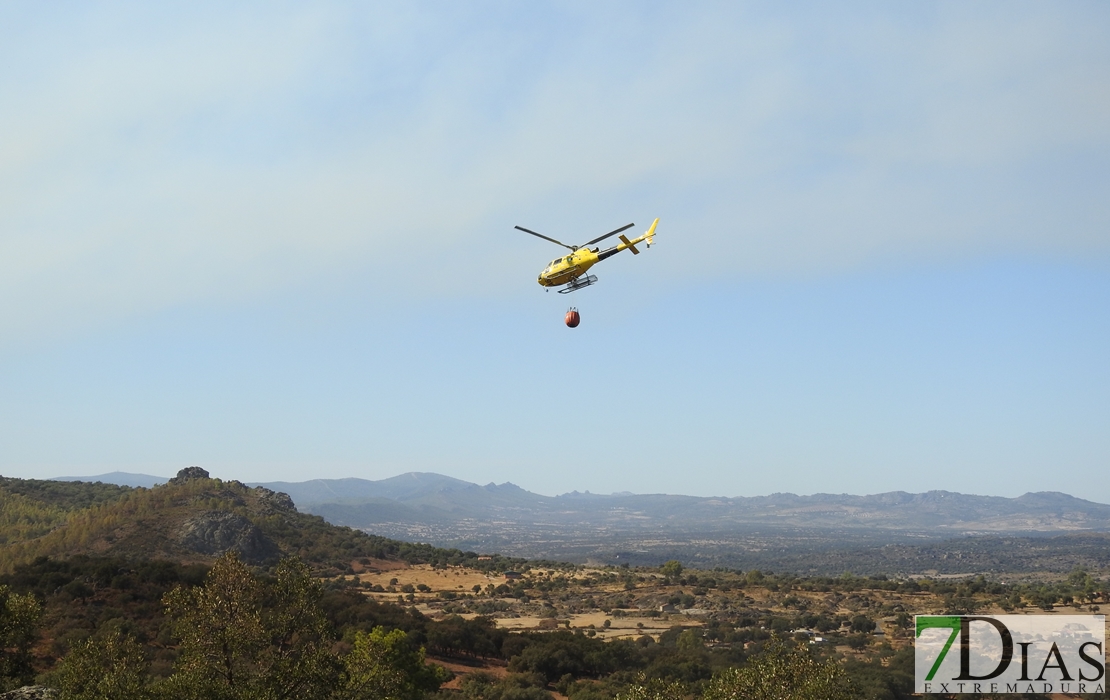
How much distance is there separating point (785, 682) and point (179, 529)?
10524 centimetres

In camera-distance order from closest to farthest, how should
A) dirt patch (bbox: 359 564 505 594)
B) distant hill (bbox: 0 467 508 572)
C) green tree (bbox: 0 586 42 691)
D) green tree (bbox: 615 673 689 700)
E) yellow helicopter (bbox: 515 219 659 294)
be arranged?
green tree (bbox: 615 673 689 700), green tree (bbox: 0 586 42 691), yellow helicopter (bbox: 515 219 659 294), distant hill (bbox: 0 467 508 572), dirt patch (bbox: 359 564 505 594)

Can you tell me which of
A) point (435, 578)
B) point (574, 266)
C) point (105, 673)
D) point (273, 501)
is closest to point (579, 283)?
point (574, 266)

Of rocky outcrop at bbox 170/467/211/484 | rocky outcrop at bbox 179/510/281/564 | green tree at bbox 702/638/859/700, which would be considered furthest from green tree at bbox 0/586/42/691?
rocky outcrop at bbox 170/467/211/484

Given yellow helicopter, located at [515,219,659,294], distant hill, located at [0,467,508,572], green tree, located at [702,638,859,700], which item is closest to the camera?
green tree, located at [702,638,859,700]

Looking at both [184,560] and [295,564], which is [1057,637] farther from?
[184,560]

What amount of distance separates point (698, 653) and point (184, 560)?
7089 centimetres

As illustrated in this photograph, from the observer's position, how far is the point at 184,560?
98.7 meters

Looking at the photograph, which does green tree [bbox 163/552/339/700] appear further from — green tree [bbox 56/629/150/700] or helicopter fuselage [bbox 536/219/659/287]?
helicopter fuselage [bbox 536/219/659/287]

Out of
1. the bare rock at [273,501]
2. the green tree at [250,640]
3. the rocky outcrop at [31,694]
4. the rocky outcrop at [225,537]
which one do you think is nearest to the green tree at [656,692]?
the green tree at [250,640]

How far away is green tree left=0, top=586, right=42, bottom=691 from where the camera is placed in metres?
28.2

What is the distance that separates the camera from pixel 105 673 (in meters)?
24.1

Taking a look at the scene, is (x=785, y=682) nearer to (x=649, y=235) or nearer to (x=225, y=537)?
(x=649, y=235)

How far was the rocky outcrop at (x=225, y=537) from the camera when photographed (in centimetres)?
10606

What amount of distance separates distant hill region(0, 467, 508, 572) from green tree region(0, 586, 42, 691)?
64200 mm
